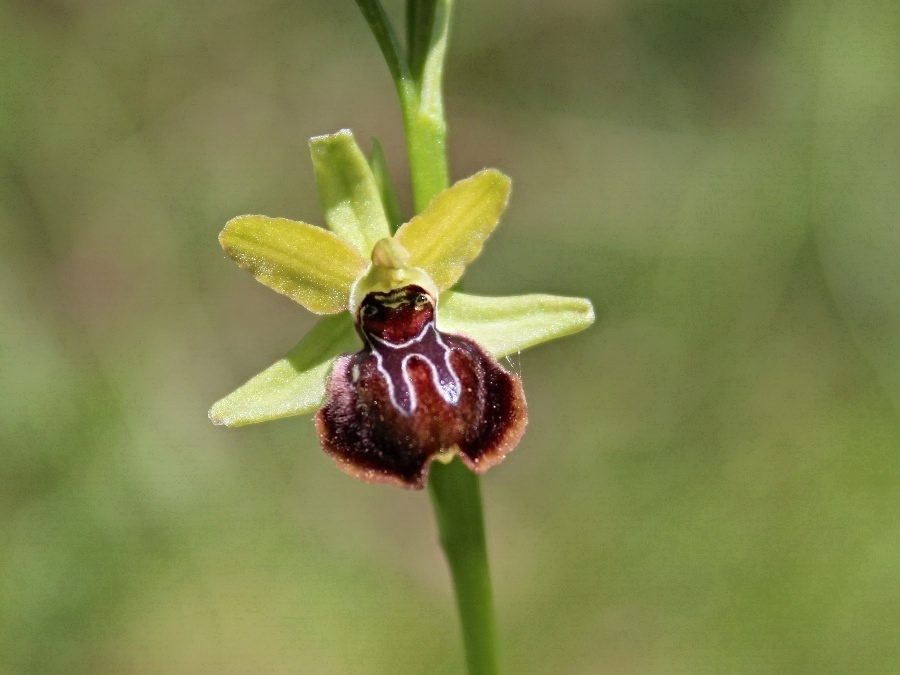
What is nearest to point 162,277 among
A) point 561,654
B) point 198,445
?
point 198,445

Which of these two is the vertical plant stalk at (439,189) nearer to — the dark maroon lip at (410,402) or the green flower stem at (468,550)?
the green flower stem at (468,550)

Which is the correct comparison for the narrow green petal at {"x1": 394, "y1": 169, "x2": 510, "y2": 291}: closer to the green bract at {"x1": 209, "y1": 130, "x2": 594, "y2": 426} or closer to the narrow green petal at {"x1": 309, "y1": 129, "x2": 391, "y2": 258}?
the green bract at {"x1": 209, "y1": 130, "x2": 594, "y2": 426}

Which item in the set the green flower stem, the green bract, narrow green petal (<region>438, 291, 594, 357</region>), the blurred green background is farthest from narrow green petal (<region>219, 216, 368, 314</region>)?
the blurred green background

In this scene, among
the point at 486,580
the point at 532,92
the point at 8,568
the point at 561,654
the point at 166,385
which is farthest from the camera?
the point at 532,92

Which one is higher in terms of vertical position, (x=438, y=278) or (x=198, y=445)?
(x=198, y=445)

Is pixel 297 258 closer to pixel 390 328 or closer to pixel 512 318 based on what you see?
pixel 390 328

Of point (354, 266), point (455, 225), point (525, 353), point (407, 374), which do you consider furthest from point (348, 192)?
point (525, 353)

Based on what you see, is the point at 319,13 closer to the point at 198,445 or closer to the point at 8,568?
the point at 198,445

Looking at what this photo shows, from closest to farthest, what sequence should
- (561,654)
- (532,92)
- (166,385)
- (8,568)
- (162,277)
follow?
(8,568) → (561,654) → (166,385) → (162,277) → (532,92)
